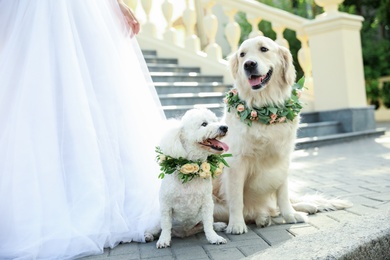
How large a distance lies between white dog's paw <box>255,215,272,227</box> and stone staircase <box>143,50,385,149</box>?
12.8ft

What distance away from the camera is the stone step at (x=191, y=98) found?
7379 millimetres

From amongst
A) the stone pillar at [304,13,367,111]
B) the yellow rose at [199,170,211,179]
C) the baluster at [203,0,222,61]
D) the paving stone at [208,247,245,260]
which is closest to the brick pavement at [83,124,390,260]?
the paving stone at [208,247,245,260]

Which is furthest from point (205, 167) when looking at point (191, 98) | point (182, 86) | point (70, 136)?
point (182, 86)

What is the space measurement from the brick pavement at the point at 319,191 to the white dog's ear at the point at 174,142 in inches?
23.3

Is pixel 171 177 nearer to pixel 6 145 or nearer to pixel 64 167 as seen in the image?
pixel 64 167

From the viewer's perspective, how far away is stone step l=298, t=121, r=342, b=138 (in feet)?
25.6

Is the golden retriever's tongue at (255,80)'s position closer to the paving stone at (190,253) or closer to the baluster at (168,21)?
the paving stone at (190,253)

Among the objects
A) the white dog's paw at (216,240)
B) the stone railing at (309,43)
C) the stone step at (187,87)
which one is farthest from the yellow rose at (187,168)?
the stone railing at (309,43)

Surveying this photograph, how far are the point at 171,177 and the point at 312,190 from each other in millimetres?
1933

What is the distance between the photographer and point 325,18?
27.2 ft

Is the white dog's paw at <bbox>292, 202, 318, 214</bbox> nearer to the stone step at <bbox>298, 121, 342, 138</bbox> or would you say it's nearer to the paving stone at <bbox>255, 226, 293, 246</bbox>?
the paving stone at <bbox>255, 226, 293, 246</bbox>

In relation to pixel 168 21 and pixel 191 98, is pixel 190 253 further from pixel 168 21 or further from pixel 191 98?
pixel 168 21

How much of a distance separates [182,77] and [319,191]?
4.63m

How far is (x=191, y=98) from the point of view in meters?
7.67
